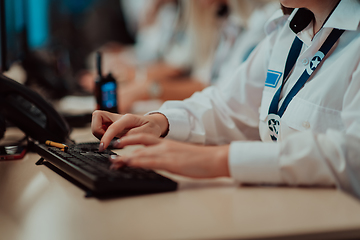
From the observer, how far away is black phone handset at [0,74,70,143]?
106cm

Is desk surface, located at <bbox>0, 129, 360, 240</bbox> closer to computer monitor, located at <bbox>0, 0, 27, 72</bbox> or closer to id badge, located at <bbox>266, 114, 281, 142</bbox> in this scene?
id badge, located at <bbox>266, 114, 281, 142</bbox>

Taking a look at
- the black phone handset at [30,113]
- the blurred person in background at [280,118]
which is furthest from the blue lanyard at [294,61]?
the black phone handset at [30,113]

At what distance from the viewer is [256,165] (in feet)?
2.29

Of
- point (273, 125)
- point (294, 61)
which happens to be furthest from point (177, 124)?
point (294, 61)

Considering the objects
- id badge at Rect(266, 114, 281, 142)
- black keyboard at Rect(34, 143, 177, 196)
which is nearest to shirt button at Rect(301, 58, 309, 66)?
id badge at Rect(266, 114, 281, 142)

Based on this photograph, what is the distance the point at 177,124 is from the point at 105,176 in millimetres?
450

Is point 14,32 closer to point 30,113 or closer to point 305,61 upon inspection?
point 30,113

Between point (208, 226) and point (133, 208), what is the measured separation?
0.14 meters

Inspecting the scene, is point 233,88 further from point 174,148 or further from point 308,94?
point 174,148

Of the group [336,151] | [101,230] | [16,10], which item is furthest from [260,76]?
[16,10]

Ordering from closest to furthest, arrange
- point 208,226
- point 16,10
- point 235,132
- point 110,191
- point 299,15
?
point 208,226
point 110,191
point 299,15
point 235,132
point 16,10

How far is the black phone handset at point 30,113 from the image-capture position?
106 centimetres

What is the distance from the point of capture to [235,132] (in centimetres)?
118

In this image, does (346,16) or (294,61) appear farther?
(294,61)
